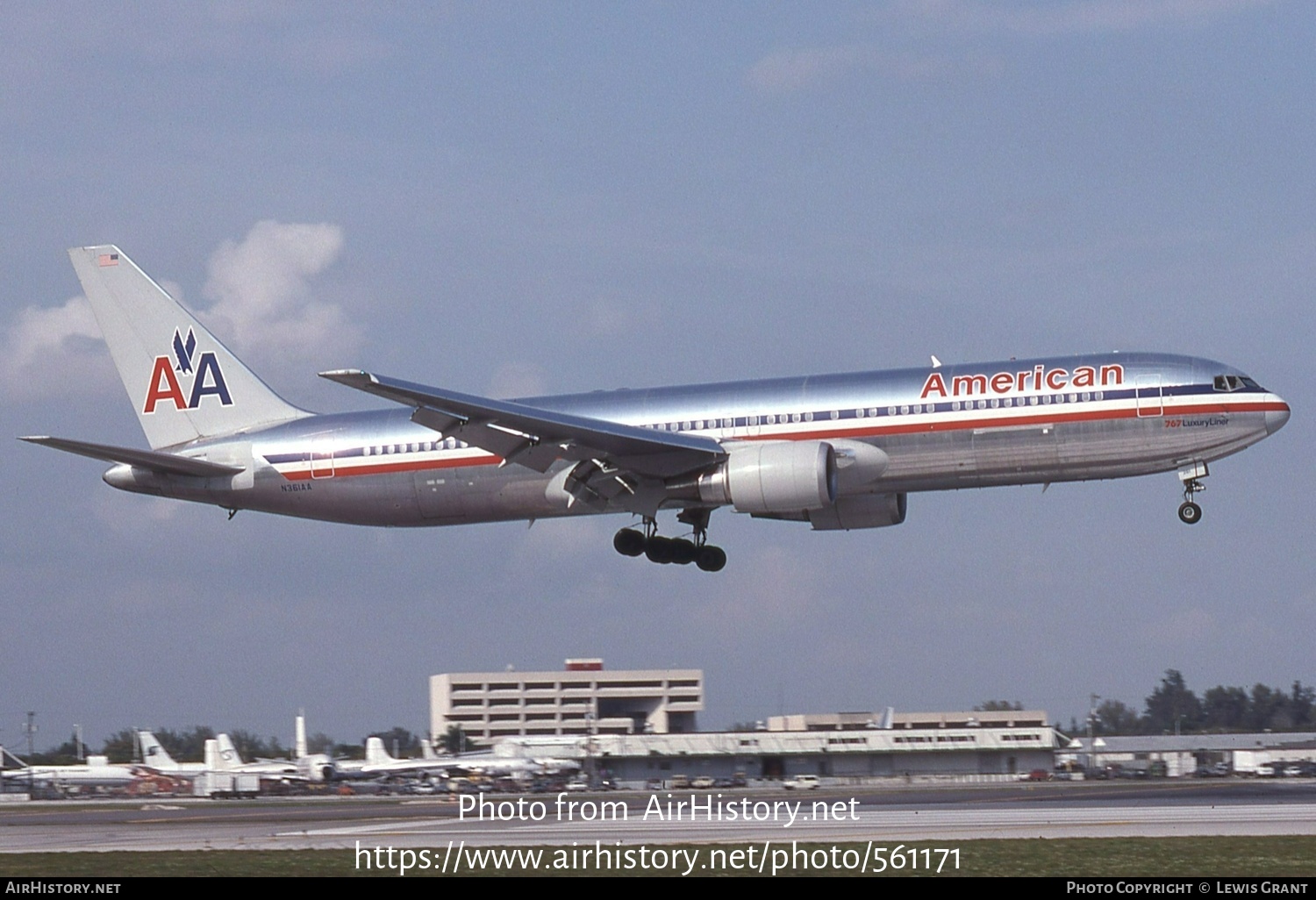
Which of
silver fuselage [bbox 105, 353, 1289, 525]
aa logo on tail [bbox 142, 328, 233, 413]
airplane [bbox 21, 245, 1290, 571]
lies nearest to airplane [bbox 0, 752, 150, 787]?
aa logo on tail [bbox 142, 328, 233, 413]

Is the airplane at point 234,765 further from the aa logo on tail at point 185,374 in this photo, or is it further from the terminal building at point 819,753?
the aa logo on tail at point 185,374

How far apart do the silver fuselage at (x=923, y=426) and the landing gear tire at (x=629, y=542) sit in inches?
65.5

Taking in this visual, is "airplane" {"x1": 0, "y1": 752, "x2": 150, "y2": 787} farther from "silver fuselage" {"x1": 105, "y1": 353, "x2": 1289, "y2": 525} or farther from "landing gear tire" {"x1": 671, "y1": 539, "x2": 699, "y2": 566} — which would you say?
"landing gear tire" {"x1": 671, "y1": 539, "x2": 699, "y2": 566}

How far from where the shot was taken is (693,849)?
26750mm

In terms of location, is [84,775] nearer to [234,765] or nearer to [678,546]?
[234,765]

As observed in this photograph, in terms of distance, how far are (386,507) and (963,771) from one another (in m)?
49.8

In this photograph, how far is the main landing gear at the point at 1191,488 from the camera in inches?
1532

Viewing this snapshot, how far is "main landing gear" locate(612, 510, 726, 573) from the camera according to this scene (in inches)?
1738

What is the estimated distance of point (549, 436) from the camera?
1558 inches

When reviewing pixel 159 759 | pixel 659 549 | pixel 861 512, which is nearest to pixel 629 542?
pixel 659 549

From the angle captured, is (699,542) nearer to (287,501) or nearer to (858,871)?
(287,501)

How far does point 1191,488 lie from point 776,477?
10.6m

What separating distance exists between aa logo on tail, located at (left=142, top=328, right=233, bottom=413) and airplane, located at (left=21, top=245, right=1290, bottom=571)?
0.79m
